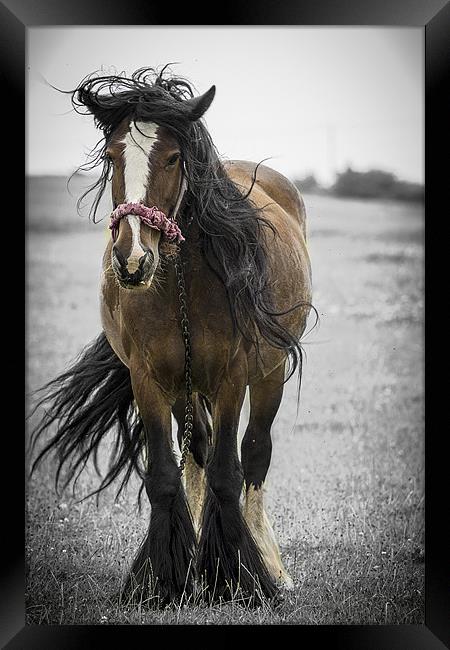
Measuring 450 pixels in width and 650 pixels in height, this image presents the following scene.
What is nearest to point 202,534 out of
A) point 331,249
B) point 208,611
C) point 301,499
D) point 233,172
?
point 208,611

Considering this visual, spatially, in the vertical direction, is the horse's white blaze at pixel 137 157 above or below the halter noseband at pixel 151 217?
above

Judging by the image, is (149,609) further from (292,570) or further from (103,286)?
(103,286)

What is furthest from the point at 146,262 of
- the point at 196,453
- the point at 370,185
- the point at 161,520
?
the point at 370,185

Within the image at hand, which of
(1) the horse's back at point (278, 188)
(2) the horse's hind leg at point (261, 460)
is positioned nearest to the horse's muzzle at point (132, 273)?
(2) the horse's hind leg at point (261, 460)

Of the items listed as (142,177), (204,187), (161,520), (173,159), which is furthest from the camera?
(161,520)

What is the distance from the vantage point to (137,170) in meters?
3.51

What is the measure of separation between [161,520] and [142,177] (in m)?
1.47

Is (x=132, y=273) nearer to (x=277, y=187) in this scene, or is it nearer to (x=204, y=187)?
(x=204, y=187)

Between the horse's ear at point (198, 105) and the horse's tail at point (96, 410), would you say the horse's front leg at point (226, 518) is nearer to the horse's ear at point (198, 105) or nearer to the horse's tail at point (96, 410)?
the horse's tail at point (96, 410)

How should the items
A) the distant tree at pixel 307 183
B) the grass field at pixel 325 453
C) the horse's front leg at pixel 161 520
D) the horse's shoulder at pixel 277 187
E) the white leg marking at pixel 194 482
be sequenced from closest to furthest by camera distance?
the horse's front leg at pixel 161 520
the grass field at pixel 325 453
the white leg marking at pixel 194 482
the horse's shoulder at pixel 277 187
the distant tree at pixel 307 183

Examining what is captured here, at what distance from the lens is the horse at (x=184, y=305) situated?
11.7 ft

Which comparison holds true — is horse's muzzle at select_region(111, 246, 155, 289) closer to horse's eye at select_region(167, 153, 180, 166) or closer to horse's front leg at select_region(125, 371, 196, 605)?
horse's eye at select_region(167, 153, 180, 166)

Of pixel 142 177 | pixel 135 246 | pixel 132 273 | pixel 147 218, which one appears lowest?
pixel 132 273

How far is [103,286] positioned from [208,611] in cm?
162
